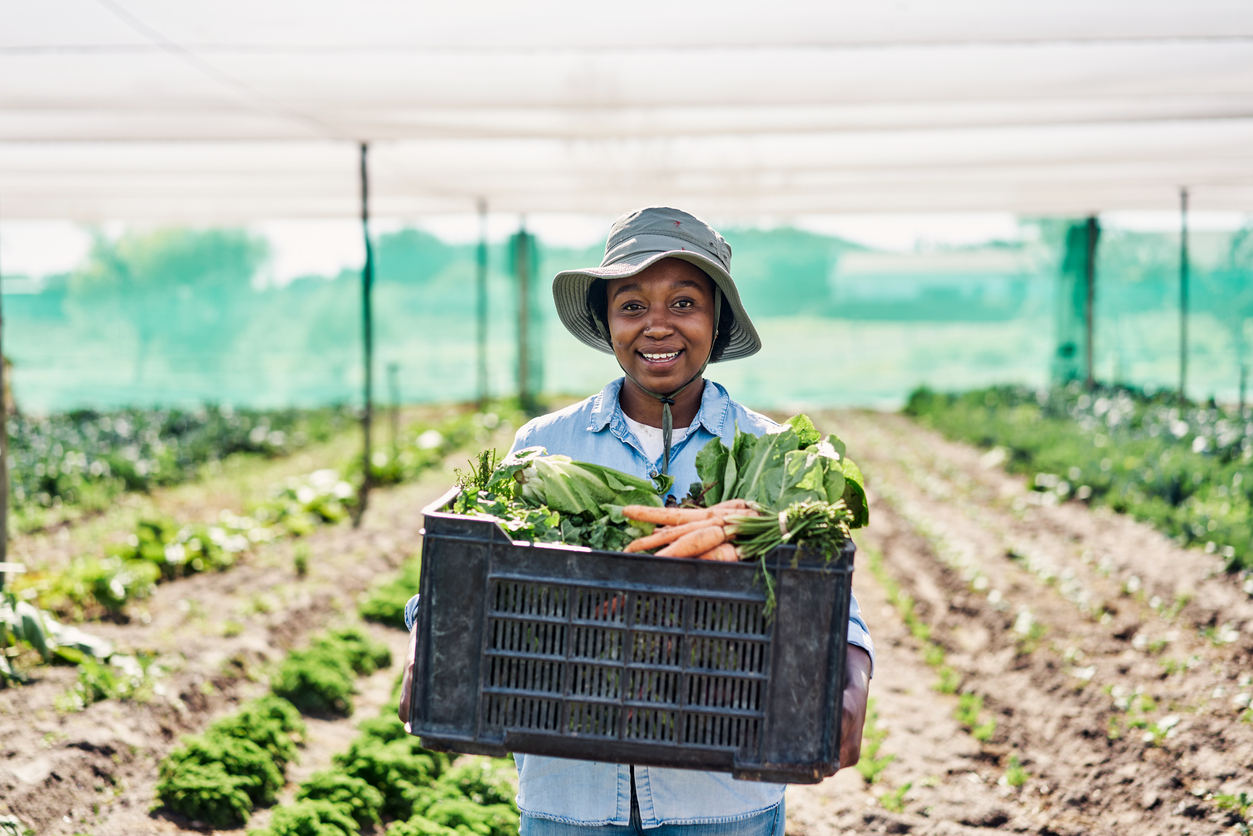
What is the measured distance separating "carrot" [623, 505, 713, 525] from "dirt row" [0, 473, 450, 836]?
81cm

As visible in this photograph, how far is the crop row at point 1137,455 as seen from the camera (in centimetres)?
709

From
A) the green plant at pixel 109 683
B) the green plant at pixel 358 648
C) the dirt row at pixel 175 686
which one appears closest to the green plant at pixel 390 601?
the dirt row at pixel 175 686

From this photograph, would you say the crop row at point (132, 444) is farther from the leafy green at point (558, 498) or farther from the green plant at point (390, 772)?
the leafy green at point (558, 498)

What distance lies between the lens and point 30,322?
18.2m

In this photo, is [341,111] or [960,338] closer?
[341,111]

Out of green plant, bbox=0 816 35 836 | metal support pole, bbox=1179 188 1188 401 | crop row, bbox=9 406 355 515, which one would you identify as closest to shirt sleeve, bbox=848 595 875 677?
green plant, bbox=0 816 35 836

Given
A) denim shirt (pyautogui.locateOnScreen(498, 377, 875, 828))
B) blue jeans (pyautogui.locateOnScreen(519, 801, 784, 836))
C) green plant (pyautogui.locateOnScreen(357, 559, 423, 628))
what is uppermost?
denim shirt (pyautogui.locateOnScreen(498, 377, 875, 828))

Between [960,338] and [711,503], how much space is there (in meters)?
17.3

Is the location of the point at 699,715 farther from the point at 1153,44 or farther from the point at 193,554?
the point at 193,554

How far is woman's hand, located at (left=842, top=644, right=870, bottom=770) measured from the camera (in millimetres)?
1690

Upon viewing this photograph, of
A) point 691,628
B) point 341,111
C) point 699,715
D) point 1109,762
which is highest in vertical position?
point 341,111

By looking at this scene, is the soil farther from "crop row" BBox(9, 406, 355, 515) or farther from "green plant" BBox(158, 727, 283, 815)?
"crop row" BBox(9, 406, 355, 515)

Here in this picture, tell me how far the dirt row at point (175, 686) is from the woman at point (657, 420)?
62cm

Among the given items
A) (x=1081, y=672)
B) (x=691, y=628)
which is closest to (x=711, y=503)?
(x=691, y=628)
